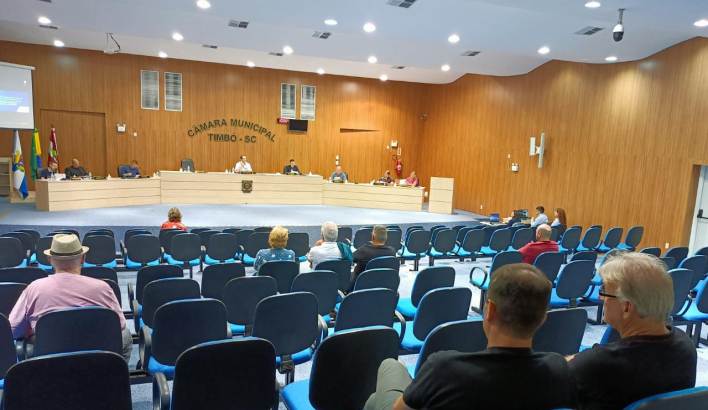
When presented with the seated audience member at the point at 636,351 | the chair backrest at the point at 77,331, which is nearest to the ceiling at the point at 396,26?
the seated audience member at the point at 636,351

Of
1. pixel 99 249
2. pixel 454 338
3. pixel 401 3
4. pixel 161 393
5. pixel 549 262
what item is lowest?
pixel 99 249

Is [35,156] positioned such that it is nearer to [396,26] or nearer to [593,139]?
[396,26]

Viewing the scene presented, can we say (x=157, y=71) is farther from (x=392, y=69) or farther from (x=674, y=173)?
(x=674, y=173)

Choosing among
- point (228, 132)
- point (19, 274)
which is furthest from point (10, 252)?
point (228, 132)

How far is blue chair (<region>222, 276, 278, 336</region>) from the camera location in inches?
134

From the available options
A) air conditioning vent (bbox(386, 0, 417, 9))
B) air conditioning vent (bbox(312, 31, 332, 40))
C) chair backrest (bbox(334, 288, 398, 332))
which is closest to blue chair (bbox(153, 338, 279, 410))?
chair backrest (bbox(334, 288, 398, 332))

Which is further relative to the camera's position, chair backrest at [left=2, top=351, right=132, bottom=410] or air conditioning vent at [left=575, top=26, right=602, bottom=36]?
air conditioning vent at [left=575, top=26, right=602, bottom=36]

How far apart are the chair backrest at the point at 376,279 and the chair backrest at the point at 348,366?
174 centimetres

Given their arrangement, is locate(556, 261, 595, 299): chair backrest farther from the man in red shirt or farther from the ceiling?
the ceiling

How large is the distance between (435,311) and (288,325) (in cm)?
107

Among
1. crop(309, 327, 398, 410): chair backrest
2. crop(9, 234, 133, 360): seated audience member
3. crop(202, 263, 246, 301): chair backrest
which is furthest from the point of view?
crop(202, 263, 246, 301): chair backrest

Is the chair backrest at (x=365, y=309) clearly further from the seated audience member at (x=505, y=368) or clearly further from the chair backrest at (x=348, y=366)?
the seated audience member at (x=505, y=368)

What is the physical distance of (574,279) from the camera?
442 centimetres

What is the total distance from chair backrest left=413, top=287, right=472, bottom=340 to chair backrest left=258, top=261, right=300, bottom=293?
1.51 metres
